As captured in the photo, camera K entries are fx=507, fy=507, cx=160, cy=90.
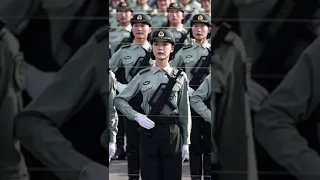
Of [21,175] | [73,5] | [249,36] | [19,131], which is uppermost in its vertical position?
[73,5]

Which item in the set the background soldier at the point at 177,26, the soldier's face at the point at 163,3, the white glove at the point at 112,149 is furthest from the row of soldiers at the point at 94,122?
the soldier's face at the point at 163,3

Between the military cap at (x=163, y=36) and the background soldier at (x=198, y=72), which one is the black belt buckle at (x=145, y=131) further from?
the military cap at (x=163, y=36)

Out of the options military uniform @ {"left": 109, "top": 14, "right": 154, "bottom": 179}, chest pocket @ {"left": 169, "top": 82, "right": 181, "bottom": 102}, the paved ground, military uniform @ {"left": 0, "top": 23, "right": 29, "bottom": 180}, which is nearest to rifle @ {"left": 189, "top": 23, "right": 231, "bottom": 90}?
chest pocket @ {"left": 169, "top": 82, "right": 181, "bottom": 102}

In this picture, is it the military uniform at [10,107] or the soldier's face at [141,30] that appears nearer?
the soldier's face at [141,30]

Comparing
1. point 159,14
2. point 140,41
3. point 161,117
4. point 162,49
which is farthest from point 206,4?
point 161,117

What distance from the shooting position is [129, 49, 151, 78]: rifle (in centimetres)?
405

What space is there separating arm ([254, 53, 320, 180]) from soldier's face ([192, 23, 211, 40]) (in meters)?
0.72

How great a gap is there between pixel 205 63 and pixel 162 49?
36 centimetres

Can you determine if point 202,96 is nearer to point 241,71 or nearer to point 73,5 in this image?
point 241,71

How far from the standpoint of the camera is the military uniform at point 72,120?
4.06 meters

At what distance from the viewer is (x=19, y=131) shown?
416 centimetres

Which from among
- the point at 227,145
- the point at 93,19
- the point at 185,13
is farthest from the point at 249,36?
the point at 93,19

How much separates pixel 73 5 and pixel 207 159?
1.63 meters

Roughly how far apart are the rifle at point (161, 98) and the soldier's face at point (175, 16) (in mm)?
433
